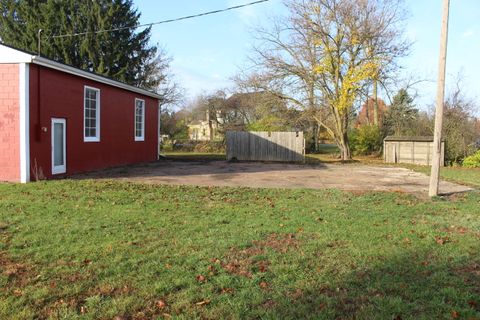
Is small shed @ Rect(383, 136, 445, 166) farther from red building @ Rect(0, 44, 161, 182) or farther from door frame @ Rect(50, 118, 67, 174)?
door frame @ Rect(50, 118, 67, 174)

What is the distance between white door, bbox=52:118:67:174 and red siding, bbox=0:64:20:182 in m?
1.39

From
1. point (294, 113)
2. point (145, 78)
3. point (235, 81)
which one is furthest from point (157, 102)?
point (145, 78)

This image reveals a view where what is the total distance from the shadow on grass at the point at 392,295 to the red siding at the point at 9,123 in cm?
1094

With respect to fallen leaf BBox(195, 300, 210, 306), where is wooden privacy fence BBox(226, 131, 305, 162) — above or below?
above

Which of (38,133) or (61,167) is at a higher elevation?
(38,133)

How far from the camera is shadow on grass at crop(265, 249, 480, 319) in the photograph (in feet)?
11.9

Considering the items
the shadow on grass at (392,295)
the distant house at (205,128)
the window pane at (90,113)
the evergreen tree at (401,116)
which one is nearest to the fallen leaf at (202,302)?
the shadow on grass at (392,295)

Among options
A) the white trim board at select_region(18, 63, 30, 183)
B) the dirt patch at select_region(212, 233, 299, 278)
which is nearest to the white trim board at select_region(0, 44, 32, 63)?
the white trim board at select_region(18, 63, 30, 183)

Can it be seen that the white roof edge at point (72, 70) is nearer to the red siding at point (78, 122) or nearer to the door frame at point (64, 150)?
the red siding at point (78, 122)

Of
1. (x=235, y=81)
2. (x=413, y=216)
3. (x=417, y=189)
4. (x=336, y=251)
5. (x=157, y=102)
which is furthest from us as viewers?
(x=235, y=81)

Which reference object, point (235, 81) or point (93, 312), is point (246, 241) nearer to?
point (93, 312)

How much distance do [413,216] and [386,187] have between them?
4.82 meters

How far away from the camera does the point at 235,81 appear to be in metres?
28.1

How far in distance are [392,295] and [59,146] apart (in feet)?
42.0
